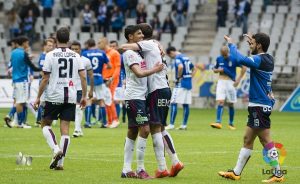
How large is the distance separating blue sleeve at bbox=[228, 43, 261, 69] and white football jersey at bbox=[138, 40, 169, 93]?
1319 millimetres

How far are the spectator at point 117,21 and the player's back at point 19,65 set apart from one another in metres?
21.7

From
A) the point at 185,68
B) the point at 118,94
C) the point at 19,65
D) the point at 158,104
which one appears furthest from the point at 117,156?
the point at 118,94

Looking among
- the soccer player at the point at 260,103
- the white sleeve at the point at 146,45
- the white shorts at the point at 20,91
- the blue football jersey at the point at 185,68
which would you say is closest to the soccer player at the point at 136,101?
the white sleeve at the point at 146,45

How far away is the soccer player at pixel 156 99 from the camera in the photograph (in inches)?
568

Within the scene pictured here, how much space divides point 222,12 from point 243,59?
107 feet

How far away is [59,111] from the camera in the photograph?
15805 mm

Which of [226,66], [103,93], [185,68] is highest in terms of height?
[226,66]

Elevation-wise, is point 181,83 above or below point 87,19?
above

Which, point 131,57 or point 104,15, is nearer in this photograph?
point 131,57

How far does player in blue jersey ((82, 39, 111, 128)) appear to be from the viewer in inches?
1014

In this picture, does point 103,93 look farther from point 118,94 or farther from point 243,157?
point 243,157

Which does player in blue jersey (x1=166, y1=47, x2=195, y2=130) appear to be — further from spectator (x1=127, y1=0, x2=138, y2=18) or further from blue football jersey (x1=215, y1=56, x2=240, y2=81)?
spectator (x1=127, y1=0, x2=138, y2=18)

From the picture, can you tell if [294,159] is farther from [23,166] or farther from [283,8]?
[283,8]

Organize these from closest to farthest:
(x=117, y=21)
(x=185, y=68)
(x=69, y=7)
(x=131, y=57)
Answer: (x=131, y=57)
(x=185, y=68)
(x=117, y=21)
(x=69, y=7)
